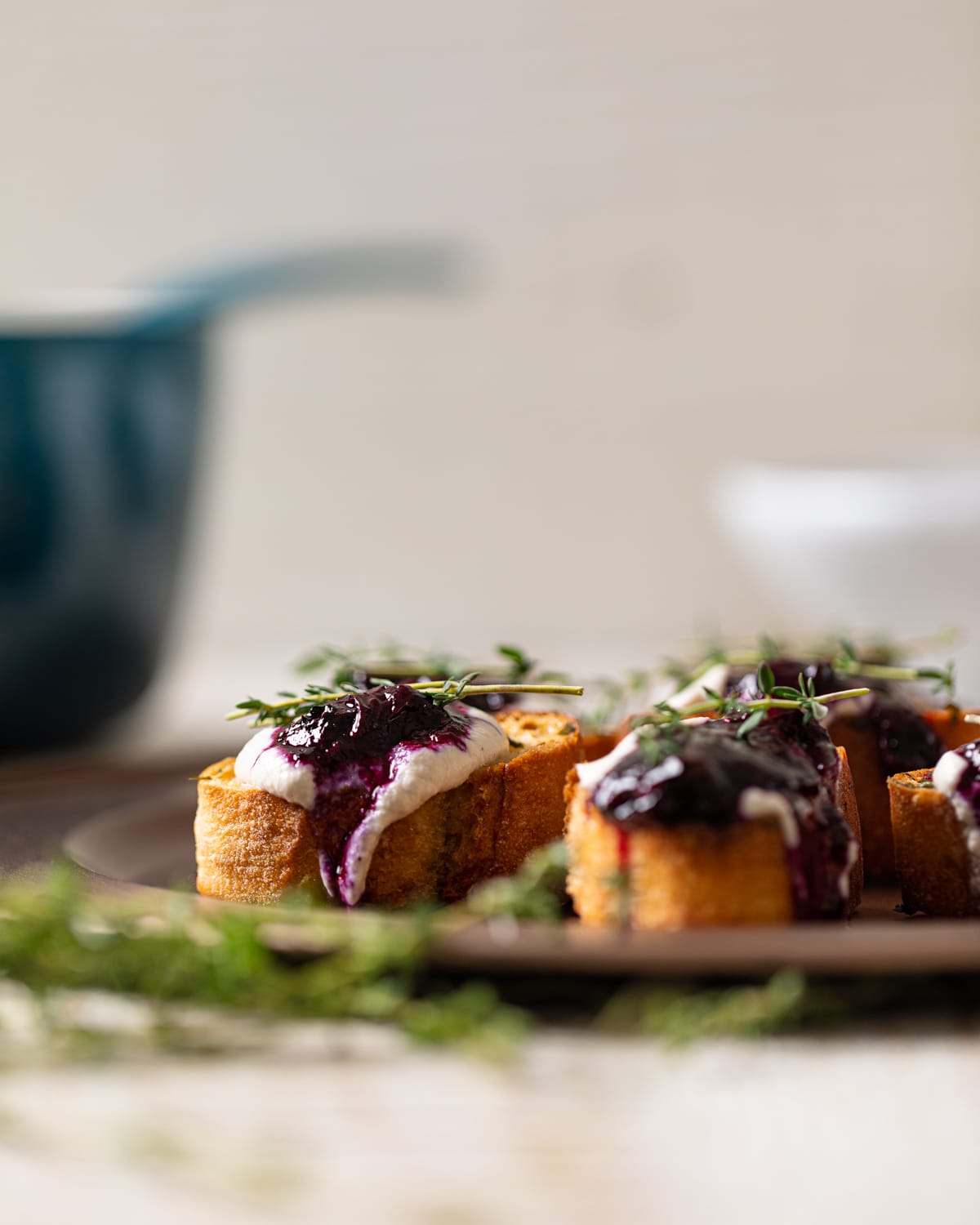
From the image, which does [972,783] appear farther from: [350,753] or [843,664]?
[350,753]

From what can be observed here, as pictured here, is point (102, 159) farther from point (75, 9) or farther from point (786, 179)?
point (786, 179)

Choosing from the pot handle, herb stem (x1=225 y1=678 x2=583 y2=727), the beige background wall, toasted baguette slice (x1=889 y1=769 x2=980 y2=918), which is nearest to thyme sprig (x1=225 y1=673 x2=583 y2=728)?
herb stem (x1=225 y1=678 x2=583 y2=727)

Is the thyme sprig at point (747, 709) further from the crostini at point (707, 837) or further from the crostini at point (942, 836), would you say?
the crostini at point (942, 836)

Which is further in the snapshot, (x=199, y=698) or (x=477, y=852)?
(x=199, y=698)

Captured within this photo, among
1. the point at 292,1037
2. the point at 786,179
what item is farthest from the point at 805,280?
the point at 292,1037

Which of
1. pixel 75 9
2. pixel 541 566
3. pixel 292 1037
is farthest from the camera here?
pixel 541 566

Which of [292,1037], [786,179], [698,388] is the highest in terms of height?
[786,179]
